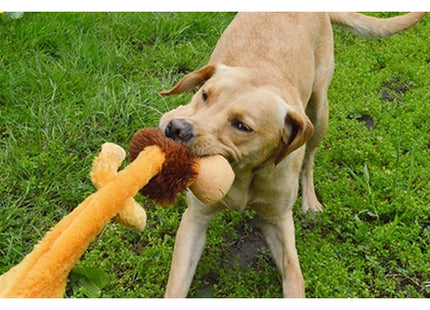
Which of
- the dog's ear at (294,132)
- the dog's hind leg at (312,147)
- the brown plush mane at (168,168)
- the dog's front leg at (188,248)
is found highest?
the brown plush mane at (168,168)

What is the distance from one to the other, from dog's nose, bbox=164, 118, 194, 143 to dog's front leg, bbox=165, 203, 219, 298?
903 millimetres

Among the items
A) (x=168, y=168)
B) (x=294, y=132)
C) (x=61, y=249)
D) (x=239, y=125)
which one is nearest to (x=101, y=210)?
(x=61, y=249)

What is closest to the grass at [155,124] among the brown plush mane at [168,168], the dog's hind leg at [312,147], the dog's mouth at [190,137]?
the dog's hind leg at [312,147]

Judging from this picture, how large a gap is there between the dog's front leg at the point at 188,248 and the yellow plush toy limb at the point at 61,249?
1.23 metres

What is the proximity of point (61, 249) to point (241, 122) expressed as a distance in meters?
1.23

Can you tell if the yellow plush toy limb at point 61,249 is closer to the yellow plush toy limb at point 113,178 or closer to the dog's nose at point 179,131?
the yellow plush toy limb at point 113,178

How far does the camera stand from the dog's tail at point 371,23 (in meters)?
5.09

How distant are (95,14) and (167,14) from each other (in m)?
0.74

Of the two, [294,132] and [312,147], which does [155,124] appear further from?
[294,132]

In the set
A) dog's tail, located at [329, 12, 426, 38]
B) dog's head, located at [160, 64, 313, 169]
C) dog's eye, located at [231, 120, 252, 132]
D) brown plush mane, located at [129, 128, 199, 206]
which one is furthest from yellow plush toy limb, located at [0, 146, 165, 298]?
dog's tail, located at [329, 12, 426, 38]

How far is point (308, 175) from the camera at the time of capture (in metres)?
4.87

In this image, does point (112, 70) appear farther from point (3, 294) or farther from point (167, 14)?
point (3, 294)

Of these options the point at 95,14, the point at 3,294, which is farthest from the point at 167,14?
the point at 3,294

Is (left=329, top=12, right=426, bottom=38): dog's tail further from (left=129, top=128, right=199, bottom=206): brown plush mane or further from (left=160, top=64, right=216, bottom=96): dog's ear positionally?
(left=129, top=128, right=199, bottom=206): brown plush mane
